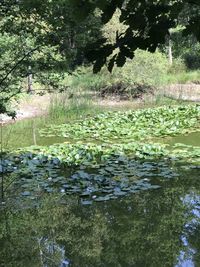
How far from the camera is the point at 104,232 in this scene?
14.7 feet

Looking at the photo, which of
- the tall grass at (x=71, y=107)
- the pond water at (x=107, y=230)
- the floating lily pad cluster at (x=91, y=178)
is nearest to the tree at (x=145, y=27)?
the pond water at (x=107, y=230)

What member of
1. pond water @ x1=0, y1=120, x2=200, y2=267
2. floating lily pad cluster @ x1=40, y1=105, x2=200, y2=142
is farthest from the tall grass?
pond water @ x1=0, y1=120, x2=200, y2=267

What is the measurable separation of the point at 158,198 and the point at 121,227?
99 cm

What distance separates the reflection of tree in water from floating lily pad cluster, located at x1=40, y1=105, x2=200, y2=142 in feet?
12.6

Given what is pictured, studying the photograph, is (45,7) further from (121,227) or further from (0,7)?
(121,227)

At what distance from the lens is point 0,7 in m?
5.07

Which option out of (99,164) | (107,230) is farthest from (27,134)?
(107,230)

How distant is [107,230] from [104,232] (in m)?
0.05

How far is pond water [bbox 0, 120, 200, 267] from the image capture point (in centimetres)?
390

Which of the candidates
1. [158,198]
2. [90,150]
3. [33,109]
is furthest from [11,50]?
[33,109]

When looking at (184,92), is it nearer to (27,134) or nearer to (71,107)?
(71,107)

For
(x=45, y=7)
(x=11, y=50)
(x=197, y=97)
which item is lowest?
(x=197, y=97)

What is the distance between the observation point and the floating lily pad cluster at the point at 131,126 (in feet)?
31.1

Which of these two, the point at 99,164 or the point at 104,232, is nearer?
the point at 104,232
